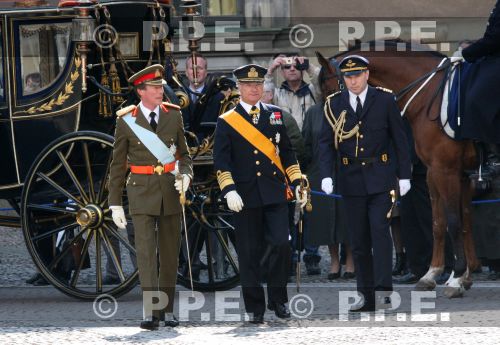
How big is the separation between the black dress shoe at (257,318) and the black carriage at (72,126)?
132 cm

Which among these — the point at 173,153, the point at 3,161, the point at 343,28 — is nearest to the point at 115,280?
the point at 3,161

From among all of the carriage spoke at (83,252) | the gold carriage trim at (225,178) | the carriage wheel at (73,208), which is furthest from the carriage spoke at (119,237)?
the gold carriage trim at (225,178)

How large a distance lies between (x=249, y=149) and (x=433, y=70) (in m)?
2.36

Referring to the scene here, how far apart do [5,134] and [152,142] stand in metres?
1.94

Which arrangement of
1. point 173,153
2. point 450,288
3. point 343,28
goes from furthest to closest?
point 343,28 < point 450,288 < point 173,153

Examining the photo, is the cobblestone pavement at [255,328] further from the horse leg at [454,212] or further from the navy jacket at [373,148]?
the navy jacket at [373,148]

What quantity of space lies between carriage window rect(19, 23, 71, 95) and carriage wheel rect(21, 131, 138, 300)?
0.56 metres

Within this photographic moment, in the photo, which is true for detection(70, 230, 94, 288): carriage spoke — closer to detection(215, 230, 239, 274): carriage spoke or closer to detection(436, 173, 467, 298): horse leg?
detection(215, 230, 239, 274): carriage spoke

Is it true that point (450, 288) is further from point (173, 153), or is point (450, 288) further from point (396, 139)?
point (173, 153)

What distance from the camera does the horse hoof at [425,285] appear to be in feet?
38.5

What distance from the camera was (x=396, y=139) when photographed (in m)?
10.7

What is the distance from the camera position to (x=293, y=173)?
10.4m

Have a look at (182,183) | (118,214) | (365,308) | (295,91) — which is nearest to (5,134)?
(118,214)

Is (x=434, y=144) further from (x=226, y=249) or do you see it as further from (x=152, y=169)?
(x=152, y=169)
